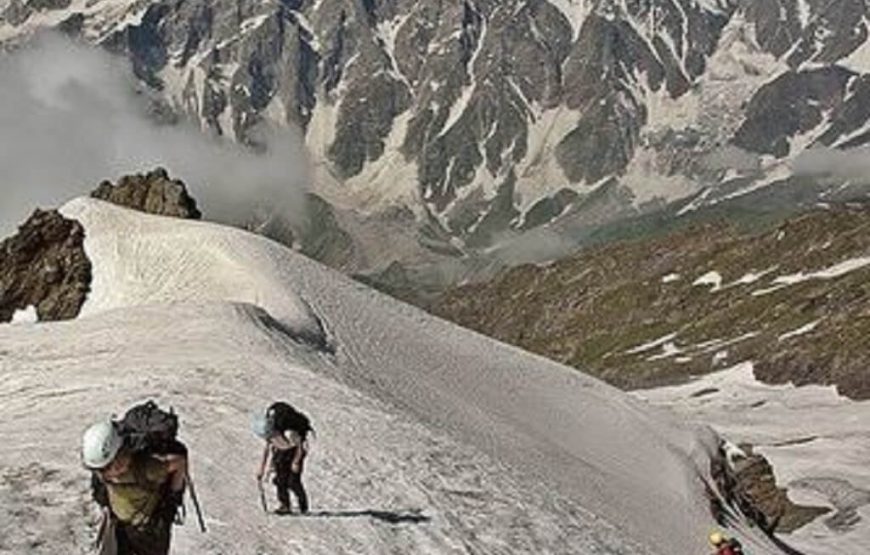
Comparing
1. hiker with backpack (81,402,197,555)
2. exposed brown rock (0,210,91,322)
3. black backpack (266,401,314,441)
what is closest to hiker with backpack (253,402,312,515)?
black backpack (266,401,314,441)

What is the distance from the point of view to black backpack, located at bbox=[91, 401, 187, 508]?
1415 cm

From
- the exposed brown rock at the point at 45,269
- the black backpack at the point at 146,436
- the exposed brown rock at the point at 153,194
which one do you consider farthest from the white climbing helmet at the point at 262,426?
the exposed brown rock at the point at 153,194

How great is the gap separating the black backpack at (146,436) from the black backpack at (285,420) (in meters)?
9.24

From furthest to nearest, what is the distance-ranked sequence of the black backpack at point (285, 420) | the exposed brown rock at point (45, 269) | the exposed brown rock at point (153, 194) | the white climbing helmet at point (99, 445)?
the exposed brown rock at point (153, 194)
the exposed brown rock at point (45, 269)
the black backpack at point (285, 420)
the white climbing helmet at point (99, 445)

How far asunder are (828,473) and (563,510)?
12088cm

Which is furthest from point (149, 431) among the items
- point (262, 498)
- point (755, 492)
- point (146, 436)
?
point (755, 492)

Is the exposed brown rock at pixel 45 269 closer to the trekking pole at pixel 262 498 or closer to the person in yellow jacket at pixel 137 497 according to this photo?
the trekking pole at pixel 262 498

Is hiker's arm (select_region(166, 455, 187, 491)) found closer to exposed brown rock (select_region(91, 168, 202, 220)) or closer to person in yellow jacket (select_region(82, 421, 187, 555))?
person in yellow jacket (select_region(82, 421, 187, 555))

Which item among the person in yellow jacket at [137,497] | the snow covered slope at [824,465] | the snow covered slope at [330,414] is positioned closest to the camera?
the person in yellow jacket at [137,497]

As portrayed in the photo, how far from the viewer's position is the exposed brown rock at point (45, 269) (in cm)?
6612

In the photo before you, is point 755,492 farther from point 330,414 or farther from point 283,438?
point 283,438

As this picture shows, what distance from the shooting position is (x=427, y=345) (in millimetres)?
62562

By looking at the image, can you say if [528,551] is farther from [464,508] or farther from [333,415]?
[333,415]

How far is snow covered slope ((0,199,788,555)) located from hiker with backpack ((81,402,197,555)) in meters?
7.03
